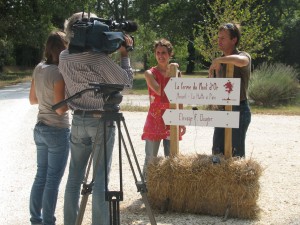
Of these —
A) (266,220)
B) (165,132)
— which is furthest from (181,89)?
(266,220)

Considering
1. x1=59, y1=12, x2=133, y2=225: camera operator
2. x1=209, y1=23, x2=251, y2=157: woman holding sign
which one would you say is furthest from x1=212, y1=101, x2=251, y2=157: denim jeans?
x1=59, y1=12, x2=133, y2=225: camera operator

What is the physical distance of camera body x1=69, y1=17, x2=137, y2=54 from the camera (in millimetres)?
3062

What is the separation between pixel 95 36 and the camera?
3.08m

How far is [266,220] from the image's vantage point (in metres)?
4.49

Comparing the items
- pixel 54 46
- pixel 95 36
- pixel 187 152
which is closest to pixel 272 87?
pixel 187 152

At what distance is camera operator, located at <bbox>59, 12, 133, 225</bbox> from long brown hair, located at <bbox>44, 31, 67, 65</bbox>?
296mm

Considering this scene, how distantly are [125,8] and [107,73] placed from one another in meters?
38.9

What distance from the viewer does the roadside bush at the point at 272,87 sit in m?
16.5

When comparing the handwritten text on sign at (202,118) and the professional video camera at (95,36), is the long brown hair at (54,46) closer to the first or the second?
the professional video camera at (95,36)

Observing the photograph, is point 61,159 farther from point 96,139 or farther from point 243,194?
point 243,194

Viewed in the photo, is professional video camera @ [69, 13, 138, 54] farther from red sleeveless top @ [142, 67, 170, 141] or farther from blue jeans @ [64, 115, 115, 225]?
red sleeveless top @ [142, 67, 170, 141]

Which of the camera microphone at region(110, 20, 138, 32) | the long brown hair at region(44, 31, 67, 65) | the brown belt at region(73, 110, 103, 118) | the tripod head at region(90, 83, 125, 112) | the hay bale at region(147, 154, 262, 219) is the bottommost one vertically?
the hay bale at region(147, 154, 262, 219)

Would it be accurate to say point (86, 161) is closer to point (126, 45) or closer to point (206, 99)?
point (126, 45)

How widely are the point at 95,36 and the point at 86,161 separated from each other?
988 millimetres
